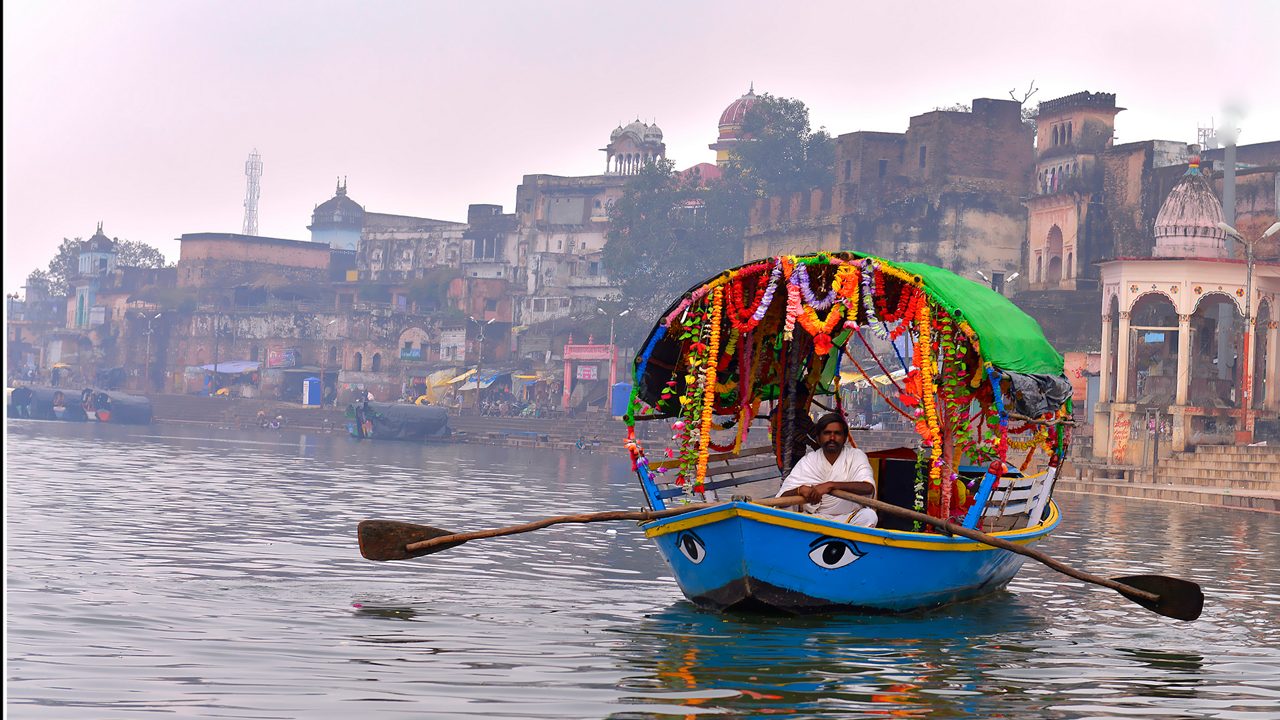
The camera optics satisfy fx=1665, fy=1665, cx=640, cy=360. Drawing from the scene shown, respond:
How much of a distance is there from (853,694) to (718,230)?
6315 centimetres

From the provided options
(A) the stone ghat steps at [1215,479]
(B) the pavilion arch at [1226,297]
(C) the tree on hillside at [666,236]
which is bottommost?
(A) the stone ghat steps at [1215,479]

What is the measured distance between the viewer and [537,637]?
36.6 feet

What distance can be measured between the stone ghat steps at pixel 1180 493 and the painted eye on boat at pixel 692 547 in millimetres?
19559

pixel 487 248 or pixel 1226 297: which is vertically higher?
pixel 487 248

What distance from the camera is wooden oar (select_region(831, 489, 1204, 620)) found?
40.3 ft

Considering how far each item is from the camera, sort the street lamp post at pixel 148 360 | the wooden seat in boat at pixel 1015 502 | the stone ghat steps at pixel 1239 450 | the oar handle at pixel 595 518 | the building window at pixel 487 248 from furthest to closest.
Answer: the street lamp post at pixel 148 360
the building window at pixel 487 248
the stone ghat steps at pixel 1239 450
the wooden seat in boat at pixel 1015 502
the oar handle at pixel 595 518

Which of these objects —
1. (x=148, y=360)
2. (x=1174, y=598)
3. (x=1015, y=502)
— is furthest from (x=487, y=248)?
(x=1174, y=598)

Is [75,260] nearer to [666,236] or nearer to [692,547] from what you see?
[666,236]

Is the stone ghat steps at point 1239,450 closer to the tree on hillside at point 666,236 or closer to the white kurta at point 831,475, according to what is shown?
the white kurta at point 831,475

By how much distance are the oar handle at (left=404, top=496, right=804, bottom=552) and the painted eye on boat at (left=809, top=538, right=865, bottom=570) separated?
0.40 metres

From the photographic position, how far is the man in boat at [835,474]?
12.3 meters

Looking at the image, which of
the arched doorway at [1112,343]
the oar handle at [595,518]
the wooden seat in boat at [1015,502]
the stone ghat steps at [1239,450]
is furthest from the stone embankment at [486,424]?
the oar handle at [595,518]

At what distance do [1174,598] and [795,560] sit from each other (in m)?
3.22

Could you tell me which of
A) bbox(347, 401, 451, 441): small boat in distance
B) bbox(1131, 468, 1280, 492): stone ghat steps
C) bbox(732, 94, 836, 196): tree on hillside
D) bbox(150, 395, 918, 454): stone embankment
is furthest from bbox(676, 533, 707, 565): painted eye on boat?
bbox(732, 94, 836, 196): tree on hillside
